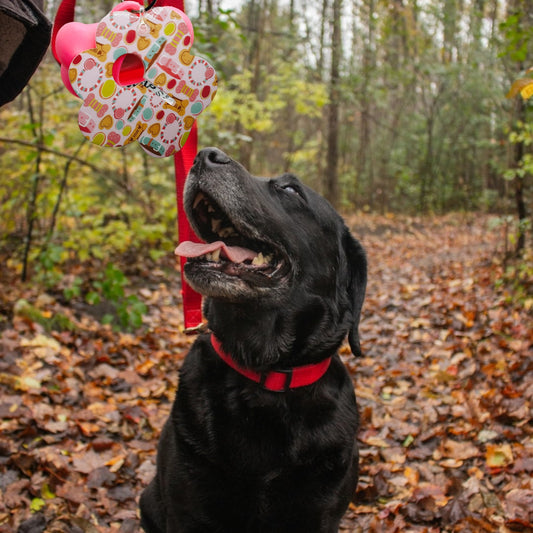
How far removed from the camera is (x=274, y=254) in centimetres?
240

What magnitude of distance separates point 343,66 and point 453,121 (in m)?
5.24

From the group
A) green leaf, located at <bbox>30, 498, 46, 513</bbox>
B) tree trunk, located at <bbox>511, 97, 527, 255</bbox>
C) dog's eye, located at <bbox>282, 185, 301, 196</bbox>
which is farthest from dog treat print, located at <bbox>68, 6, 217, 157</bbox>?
tree trunk, located at <bbox>511, 97, 527, 255</bbox>

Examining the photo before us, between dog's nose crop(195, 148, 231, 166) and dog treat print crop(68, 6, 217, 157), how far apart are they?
0.30m

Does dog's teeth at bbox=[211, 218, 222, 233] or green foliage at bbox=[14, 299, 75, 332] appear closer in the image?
dog's teeth at bbox=[211, 218, 222, 233]

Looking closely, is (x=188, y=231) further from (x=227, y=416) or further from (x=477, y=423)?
(x=477, y=423)

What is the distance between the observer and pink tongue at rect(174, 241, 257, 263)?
82.5 inches

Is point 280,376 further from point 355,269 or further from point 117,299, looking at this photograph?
point 117,299

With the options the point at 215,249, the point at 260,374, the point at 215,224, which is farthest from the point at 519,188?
the point at 215,249

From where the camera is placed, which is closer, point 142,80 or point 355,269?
point 142,80

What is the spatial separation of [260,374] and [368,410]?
2165 millimetres

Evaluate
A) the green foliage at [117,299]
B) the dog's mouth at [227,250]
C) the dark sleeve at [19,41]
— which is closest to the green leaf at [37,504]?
the dog's mouth at [227,250]

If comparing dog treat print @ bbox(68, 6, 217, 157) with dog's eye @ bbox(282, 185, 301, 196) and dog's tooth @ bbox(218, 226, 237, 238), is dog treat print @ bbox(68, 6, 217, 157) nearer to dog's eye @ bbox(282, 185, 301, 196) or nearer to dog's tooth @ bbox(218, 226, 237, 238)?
dog's tooth @ bbox(218, 226, 237, 238)

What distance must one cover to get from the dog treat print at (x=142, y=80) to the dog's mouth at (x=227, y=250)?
432mm

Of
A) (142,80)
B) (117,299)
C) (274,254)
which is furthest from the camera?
(117,299)
